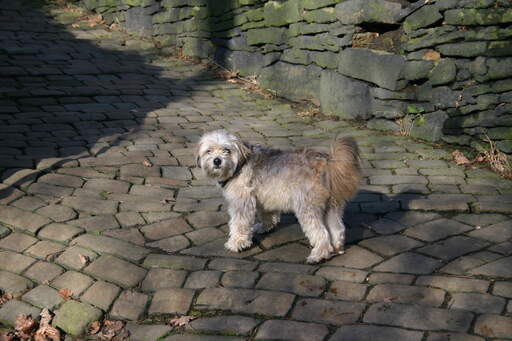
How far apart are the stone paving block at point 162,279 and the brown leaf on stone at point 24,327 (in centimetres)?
87

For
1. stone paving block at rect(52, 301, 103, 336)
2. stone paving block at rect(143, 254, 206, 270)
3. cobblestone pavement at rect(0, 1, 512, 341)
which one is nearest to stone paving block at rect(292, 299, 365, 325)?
cobblestone pavement at rect(0, 1, 512, 341)

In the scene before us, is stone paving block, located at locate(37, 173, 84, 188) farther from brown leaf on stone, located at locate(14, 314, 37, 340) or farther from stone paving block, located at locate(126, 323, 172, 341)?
stone paving block, located at locate(126, 323, 172, 341)

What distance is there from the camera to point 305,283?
4.68 meters

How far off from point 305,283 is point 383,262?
Result: 75 centimetres

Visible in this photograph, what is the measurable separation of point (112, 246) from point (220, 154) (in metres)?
1.28

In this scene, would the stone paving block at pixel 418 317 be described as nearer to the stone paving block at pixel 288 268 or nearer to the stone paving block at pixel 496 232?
the stone paving block at pixel 288 268

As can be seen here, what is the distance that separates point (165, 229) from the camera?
5.70 m

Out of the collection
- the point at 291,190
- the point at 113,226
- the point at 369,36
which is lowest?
the point at 113,226

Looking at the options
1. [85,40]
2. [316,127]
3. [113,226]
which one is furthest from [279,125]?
[85,40]

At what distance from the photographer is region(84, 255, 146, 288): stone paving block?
15.9 feet

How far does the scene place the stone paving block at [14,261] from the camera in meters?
5.07

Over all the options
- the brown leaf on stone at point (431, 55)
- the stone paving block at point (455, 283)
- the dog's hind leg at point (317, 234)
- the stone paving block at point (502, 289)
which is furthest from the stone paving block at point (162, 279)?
the brown leaf on stone at point (431, 55)

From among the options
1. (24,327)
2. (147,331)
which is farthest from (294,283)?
(24,327)

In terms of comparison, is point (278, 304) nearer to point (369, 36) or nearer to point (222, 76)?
point (369, 36)
